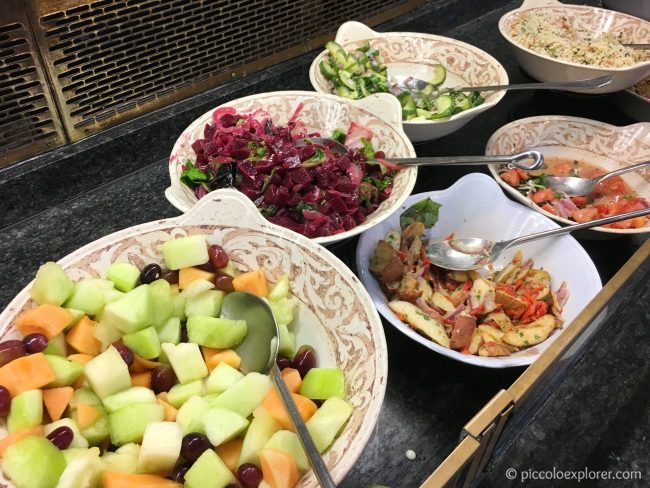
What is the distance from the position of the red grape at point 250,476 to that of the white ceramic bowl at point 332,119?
1.99ft

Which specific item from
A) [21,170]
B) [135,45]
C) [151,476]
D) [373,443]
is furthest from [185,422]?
[135,45]

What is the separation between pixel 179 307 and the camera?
89 cm

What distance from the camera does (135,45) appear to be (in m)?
1.29

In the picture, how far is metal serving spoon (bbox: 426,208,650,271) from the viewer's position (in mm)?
1144

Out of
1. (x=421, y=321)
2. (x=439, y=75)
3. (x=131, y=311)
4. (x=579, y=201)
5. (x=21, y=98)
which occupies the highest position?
(x=21, y=98)

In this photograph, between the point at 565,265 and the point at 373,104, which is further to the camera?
the point at 373,104

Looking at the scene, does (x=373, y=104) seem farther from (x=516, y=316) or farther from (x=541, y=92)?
(x=541, y=92)

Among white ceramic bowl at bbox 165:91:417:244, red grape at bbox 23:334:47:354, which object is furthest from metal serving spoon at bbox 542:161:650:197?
red grape at bbox 23:334:47:354

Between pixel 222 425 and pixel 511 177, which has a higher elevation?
pixel 222 425

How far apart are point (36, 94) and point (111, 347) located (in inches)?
28.3

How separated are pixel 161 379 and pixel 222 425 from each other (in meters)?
0.15

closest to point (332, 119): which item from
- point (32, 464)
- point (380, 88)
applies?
point (380, 88)

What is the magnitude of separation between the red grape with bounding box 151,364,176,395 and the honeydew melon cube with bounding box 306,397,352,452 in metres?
0.24

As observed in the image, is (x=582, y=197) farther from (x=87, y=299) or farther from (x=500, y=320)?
(x=87, y=299)
